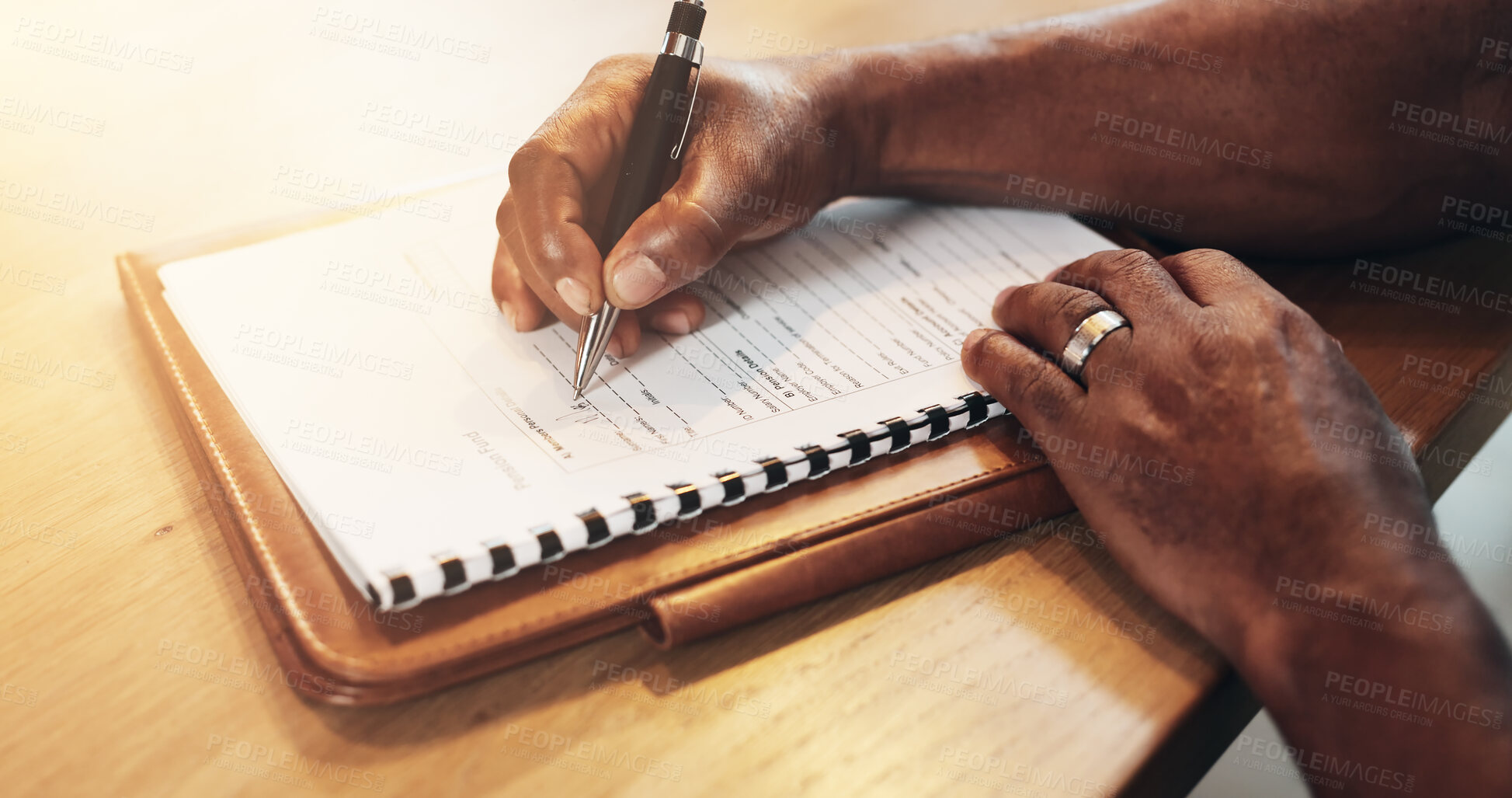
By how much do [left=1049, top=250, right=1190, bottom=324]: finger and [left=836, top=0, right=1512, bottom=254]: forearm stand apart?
223mm

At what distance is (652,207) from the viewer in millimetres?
703

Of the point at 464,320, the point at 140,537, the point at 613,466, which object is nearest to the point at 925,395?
the point at 613,466

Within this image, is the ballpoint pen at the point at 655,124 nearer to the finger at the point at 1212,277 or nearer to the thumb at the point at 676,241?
the thumb at the point at 676,241

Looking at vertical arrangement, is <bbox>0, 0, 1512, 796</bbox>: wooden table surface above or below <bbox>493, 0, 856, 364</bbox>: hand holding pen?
below

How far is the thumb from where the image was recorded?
0.66m

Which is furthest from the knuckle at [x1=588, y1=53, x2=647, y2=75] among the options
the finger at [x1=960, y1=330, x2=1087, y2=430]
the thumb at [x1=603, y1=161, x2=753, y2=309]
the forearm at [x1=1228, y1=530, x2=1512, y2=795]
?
the forearm at [x1=1228, y1=530, x2=1512, y2=795]

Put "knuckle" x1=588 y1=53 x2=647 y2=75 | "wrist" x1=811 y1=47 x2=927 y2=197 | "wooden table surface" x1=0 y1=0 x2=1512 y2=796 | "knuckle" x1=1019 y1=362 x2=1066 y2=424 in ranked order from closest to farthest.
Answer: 1. "wooden table surface" x1=0 y1=0 x2=1512 y2=796
2. "knuckle" x1=1019 y1=362 x2=1066 y2=424
3. "knuckle" x1=588 y1=53 x2=647 y2=75
4. "wrist" x1=811 y1=47 x2=927 y2=197

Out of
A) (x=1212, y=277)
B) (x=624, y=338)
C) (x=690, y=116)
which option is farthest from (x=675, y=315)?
(x=1212, y=277)

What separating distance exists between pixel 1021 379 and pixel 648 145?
33 cm

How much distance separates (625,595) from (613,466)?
0.30 feet

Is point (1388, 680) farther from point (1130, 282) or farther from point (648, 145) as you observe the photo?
point (648, 145)

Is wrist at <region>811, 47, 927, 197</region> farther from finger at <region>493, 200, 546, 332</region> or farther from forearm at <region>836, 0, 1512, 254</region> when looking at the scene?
finger at <region>493, 200, 546, 332</region>

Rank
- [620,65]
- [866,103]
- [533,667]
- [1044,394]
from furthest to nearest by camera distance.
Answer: [866,103]
[620,65]
[1044,394]
[533,667]

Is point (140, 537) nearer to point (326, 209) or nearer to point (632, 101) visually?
point (326, 209)
